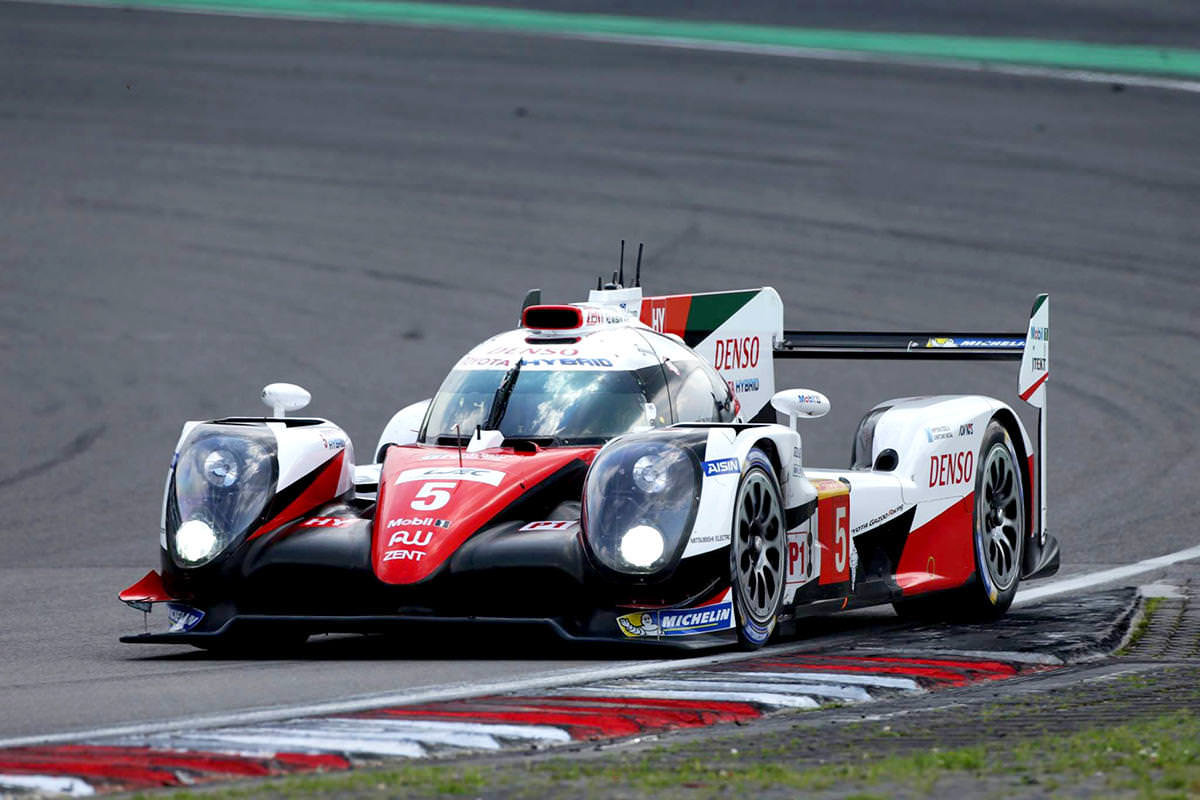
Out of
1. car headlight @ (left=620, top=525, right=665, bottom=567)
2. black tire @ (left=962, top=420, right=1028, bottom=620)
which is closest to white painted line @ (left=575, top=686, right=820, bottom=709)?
car headlight @ (left=620, top=525, right=665, bottom=567)

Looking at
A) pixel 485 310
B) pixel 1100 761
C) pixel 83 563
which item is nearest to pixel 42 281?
pixel 485 310

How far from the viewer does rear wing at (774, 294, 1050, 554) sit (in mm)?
11328

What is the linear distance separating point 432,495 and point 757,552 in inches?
53.1

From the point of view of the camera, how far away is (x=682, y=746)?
585 centimetres

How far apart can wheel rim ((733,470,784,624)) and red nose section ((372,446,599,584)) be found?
0.74m

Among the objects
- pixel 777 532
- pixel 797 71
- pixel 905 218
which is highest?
pixel 797 71

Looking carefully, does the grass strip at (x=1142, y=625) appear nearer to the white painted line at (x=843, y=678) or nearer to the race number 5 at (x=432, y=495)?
the white painted line at (x=843, y=678)

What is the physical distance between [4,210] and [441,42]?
9.78 metres

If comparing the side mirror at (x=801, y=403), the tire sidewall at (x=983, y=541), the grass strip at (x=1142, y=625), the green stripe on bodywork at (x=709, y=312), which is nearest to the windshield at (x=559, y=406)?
the side mirror at (x=801, y=403)

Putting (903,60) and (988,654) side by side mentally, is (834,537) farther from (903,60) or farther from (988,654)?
(903,60)

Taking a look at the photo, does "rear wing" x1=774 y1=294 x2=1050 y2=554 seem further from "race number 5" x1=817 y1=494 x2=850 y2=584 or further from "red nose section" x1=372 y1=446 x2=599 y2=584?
"red nose section" x1=372 y1=446 x2=599 y2=584

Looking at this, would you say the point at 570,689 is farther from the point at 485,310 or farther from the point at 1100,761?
the point at 485,310

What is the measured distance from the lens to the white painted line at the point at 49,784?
496 centimetres

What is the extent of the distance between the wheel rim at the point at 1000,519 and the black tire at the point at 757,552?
6.73ft
